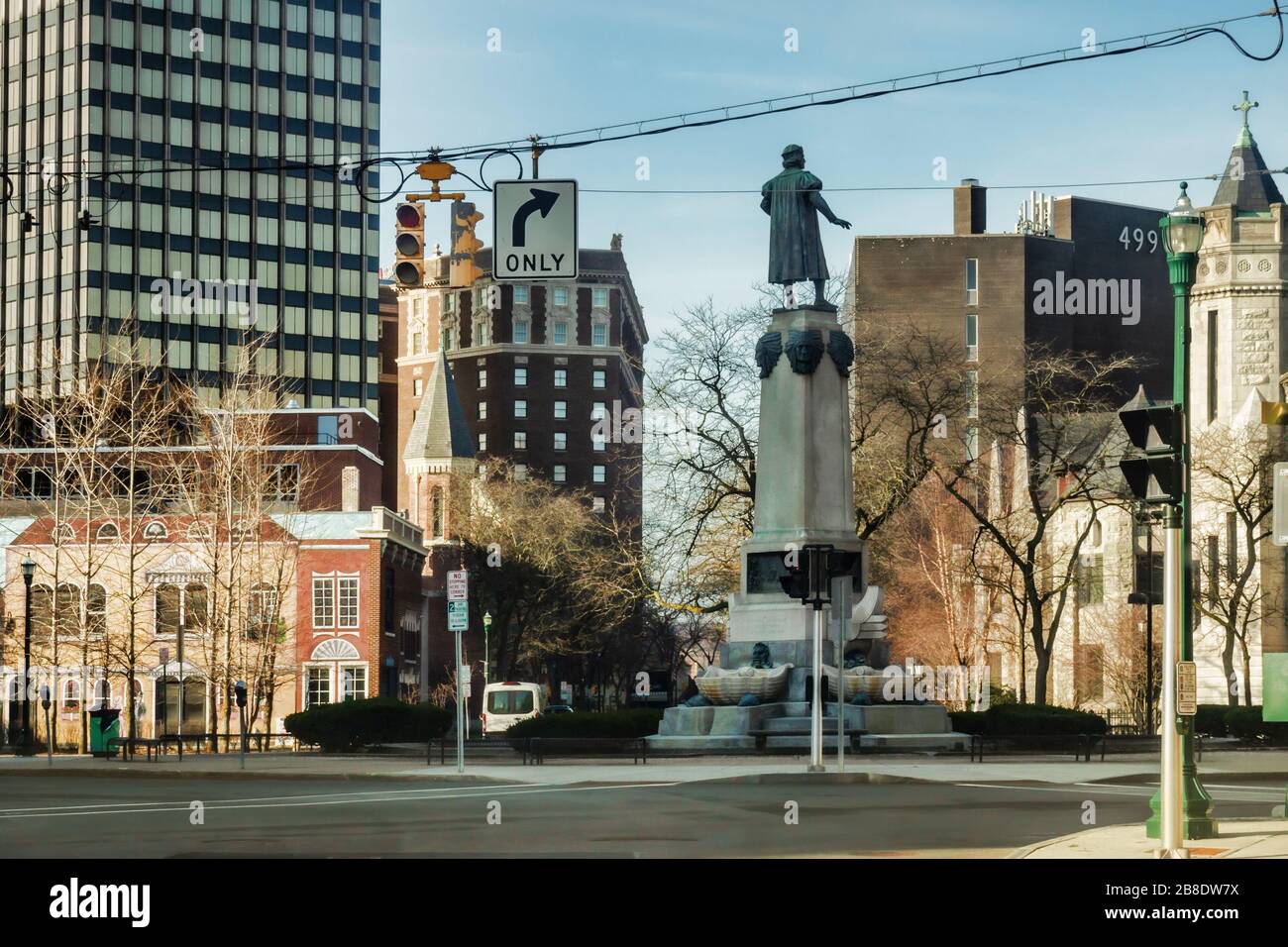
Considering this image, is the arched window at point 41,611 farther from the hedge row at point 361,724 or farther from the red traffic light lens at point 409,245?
the red traffic light lens at point 409,245

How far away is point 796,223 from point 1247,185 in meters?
57.7

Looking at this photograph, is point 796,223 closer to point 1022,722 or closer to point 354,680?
point 1022,722

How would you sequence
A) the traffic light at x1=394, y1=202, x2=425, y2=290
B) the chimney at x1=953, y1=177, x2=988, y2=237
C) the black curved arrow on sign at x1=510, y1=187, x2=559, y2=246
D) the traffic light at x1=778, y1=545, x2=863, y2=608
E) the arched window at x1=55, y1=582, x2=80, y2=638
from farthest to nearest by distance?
1. the chimney at x1=953, y1=177, x2=988, y2=237
2. the arched window at x1=55, y1=582, x2=80, y2=638
3. the traffic light at x1=778, y1=545, x2=863, y2=608
4. the black curved arrow on sign at x1=510, y1=187, x2=559, y2=246
5. the traffic light at x1=394, y1=202, x2=425, y2=290

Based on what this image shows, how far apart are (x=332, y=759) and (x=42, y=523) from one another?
138ft

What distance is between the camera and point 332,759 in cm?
3828

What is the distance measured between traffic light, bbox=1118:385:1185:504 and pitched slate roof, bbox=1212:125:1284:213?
71.4 metres

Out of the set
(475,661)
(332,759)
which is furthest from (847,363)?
(475,661)

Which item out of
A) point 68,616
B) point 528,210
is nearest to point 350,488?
point 68,616

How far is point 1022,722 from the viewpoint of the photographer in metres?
38.3

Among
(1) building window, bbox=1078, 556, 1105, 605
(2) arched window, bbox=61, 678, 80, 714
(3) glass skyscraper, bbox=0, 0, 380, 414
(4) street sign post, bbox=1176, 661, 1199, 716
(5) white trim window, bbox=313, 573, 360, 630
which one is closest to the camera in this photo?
(4) street sign post, bbox=1176, 661, 1199, 716

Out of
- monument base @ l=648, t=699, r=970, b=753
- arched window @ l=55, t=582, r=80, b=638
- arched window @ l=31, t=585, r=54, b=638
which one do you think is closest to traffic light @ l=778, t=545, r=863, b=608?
Answer: monument base @ l=648, t=699, r=970, b=753

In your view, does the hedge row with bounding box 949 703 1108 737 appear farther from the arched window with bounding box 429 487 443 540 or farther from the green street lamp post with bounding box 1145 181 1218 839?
the arched window with bounding box 429 487 443 540

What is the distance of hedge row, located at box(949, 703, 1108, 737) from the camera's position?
38.3 m
